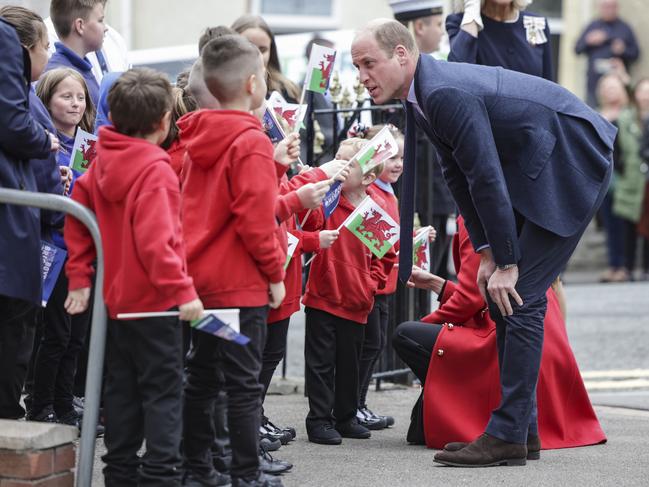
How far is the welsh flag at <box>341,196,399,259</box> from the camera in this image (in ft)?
20.2

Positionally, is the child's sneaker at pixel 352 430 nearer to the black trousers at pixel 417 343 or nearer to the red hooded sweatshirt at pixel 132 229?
the black trousers at pixel 417 343

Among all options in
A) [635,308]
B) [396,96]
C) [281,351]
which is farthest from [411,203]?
[635,308]

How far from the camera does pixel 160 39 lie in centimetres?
1595

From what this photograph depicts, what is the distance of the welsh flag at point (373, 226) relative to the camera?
6172mm

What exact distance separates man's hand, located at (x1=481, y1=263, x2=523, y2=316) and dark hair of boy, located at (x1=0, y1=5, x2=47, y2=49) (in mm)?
2097

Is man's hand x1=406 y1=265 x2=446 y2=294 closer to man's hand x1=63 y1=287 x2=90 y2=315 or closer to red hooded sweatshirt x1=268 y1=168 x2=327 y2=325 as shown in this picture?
red hooded sweatshirt x1=268 y1=168 x2=327 y2=325

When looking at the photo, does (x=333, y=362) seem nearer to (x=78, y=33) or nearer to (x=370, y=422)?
(x=370, y=422)

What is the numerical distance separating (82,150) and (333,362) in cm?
153

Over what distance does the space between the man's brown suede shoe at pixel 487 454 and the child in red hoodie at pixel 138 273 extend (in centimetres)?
136

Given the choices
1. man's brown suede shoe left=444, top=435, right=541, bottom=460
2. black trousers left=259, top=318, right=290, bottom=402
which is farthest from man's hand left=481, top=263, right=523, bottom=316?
black trousers left=259, top=318, right=290, bottom=402

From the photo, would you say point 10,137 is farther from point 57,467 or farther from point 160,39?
point 160,39

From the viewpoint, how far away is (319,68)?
259 inches

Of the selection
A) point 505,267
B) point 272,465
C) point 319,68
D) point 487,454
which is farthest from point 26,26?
point 487,454

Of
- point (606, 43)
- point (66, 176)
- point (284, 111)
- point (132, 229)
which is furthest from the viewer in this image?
point (606, 43)
